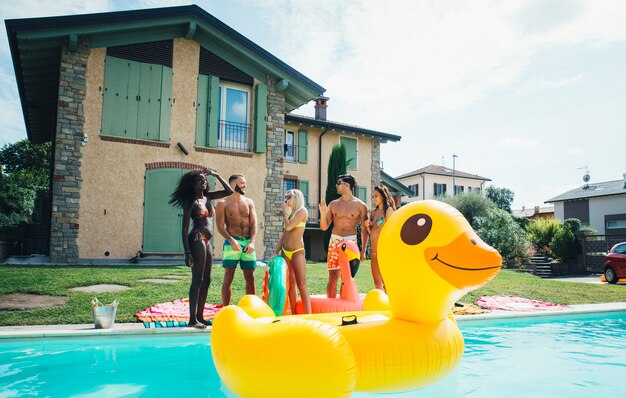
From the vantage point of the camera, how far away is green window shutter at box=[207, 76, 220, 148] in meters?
14.1

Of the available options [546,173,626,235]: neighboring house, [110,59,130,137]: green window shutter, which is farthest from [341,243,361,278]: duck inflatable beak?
[546,173,626,235]: neighboring house

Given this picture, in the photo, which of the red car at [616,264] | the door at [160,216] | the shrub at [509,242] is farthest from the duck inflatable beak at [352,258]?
the shrub at [509,242]

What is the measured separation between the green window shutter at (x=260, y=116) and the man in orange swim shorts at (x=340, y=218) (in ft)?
28.1

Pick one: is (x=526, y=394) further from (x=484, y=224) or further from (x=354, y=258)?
(x=484, y=224)

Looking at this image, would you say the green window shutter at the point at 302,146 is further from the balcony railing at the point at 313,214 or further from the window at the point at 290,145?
the balcony railing at the point at 313,214

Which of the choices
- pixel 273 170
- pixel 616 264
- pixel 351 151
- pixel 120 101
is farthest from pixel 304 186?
pixel 616 264

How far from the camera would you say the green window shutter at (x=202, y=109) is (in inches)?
551

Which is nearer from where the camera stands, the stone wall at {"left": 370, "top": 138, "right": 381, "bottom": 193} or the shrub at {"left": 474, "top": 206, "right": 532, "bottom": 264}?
the shrub at {"left": 474, "top": 206, "right": 532, "bottom": 264}

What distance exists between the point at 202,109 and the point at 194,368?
1091 cm

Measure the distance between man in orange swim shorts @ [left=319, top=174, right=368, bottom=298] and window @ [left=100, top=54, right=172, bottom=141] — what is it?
341 inches

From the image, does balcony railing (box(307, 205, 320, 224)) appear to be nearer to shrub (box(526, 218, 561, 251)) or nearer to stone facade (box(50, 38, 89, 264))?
shrub (box(526, 218, 561, 251))

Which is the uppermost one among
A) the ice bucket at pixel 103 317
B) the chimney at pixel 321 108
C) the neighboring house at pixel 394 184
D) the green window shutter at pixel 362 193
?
the chimney at pixel 321 108

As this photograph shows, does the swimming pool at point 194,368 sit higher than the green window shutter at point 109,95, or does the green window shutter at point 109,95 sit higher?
the green window shutter at point 109,95

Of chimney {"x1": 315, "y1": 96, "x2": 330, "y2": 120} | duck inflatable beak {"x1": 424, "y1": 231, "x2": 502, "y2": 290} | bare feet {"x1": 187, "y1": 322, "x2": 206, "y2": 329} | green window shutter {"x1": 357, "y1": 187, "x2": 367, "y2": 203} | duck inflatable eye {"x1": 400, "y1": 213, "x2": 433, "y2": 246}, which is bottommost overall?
bare feet {"x1": 187, "y1": 322, "x2": 206, "y2": 329}
